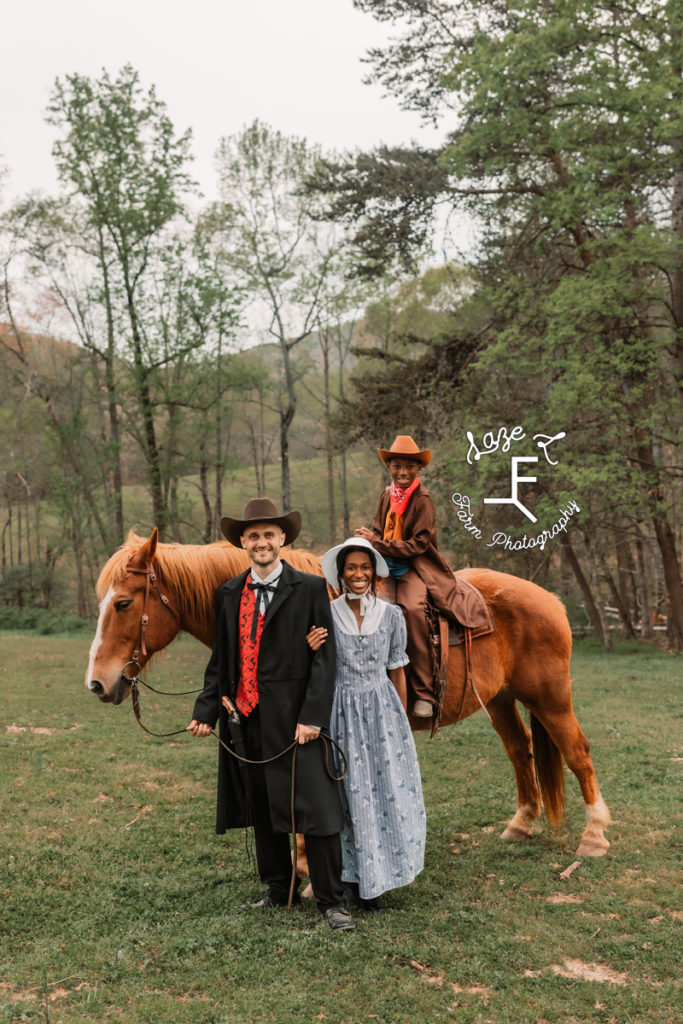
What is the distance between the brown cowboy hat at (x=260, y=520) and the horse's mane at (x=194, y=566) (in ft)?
1.30

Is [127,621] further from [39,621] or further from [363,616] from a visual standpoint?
[39,621]

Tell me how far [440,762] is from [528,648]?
2.81 meters

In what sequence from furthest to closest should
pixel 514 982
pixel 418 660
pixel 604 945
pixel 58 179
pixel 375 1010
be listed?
pixel 58 179, pixel 418 660, pixel 604 945, pixel 514 982, pixel 375 1010

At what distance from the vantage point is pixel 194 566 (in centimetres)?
462

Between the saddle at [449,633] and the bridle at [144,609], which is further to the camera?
the saddle at [449,633]

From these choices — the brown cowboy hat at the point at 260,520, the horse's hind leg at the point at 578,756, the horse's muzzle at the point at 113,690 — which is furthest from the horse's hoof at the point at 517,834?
the horse's muzzle at the point at 113,690

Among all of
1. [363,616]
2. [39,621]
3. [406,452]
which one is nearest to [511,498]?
[406,452]

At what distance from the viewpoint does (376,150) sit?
1603 centimetres

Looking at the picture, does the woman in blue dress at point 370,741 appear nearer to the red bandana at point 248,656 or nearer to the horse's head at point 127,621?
the red bandana at point 248,656

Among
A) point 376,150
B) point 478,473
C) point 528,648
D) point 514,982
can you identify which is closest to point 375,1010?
point 514,982

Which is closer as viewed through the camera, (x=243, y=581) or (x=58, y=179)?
(x=243, y=581)

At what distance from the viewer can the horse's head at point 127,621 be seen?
4.27 metres

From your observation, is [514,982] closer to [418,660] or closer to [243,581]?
[418,660]

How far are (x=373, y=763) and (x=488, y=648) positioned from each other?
1338 millimetres
